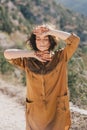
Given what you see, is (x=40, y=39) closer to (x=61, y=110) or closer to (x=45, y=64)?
Answer: (x=45, y=64)

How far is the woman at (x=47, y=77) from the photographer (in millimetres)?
3533

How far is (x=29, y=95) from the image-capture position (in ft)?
12.0

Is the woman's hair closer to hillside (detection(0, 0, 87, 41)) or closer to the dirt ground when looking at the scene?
the dirt ground

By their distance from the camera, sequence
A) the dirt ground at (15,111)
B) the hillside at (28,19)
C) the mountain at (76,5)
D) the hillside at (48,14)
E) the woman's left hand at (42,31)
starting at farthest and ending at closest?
the mountain at (76,5) < the hillside at (48,14) < the hillside at (28,19) < the dirt ground at (15,111) < the woman's left hand at (42,31)

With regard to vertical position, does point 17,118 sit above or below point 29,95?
below

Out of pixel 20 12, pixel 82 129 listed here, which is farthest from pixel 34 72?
pixel 20 12

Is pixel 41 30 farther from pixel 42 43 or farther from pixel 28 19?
pixel 28 19

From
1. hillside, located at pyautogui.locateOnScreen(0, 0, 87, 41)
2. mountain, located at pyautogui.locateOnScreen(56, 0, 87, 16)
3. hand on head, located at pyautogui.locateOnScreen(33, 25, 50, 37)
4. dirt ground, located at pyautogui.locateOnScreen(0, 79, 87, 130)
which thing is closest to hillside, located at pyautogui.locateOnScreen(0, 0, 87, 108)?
hillside, located at pyautogui.locateOnScreen(0, 0, 87, 41)

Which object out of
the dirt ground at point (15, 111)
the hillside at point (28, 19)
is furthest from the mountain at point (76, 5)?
the dirt ground at point (15, 111)

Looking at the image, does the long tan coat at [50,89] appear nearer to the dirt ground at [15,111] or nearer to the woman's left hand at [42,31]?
the woman's left hand at [42,31]

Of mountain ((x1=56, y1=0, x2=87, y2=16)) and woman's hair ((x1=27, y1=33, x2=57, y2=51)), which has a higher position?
woman's hair ((x1=27, y1=33, x2=57, y2=51))

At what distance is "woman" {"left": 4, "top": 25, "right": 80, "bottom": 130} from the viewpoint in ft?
11.6

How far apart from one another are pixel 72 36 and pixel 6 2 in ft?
243

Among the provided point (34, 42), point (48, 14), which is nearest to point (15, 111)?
point (34, 42)
